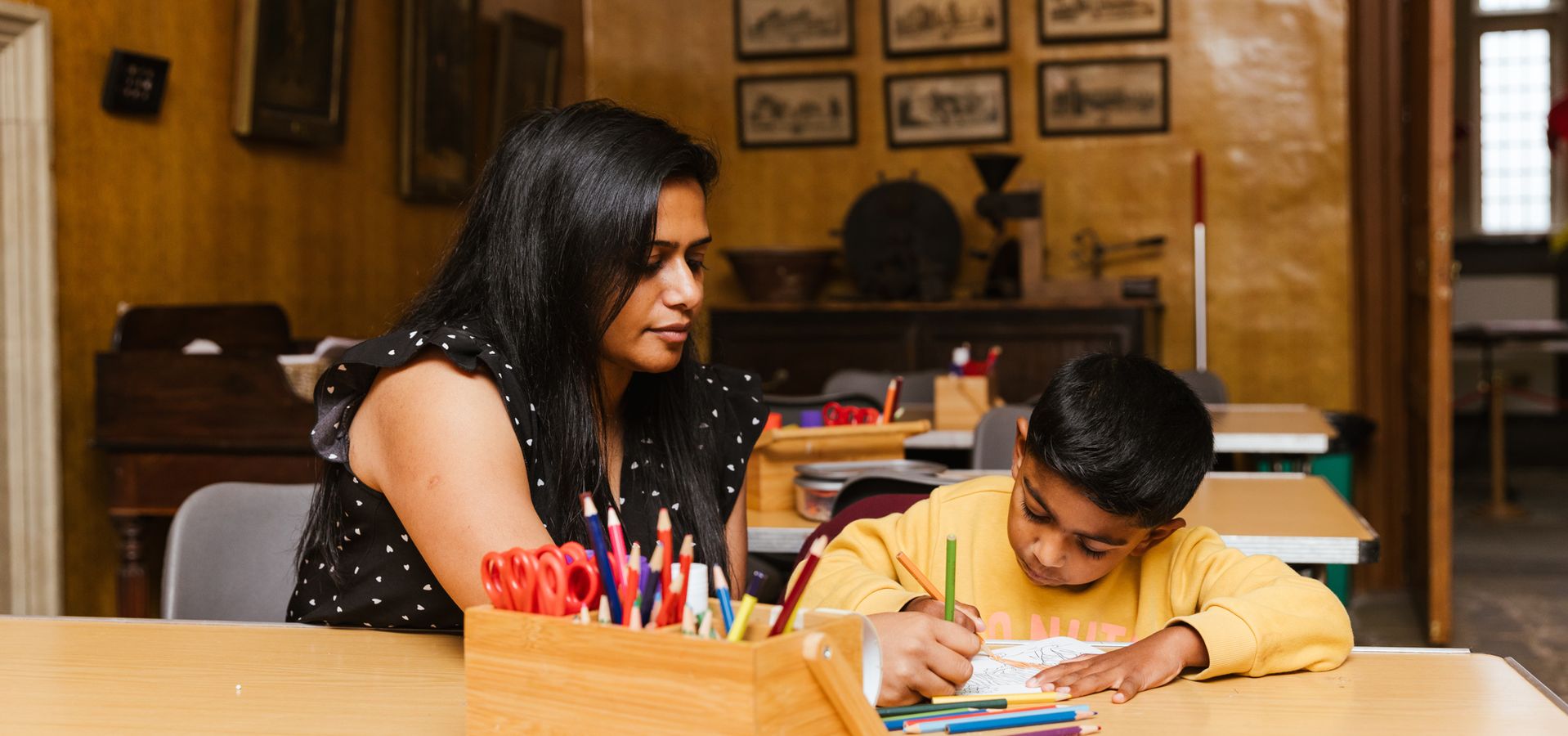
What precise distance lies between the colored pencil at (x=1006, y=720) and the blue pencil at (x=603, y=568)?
260 millimetres

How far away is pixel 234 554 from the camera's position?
1.99 meters

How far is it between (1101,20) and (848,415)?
14.2ft

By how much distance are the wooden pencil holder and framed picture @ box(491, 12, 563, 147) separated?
517cm

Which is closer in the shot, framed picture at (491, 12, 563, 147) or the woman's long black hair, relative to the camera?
the woman's long black hair

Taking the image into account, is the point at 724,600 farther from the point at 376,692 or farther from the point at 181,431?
the point at 181,431

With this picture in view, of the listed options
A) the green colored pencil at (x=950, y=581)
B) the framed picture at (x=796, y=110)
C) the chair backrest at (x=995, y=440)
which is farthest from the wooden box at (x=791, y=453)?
the framed picture at (x=796, y=110)

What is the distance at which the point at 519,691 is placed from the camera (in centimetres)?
97

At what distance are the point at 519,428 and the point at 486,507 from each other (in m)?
0.15

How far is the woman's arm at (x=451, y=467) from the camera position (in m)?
1.32

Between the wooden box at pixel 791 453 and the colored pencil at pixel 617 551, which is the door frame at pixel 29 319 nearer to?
the wooden box at pixel 791 453

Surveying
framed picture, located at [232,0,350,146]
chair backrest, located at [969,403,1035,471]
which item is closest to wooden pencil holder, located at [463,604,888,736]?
chair backrest, located at [969,403,1035,471]

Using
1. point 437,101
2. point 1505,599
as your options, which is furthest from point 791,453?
point 1505,599

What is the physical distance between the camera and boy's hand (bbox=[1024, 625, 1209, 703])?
1191mm

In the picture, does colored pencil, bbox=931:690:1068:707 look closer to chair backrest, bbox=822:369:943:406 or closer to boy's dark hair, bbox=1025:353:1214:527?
boy's dark hair, bbox=1025:353:1214:527
